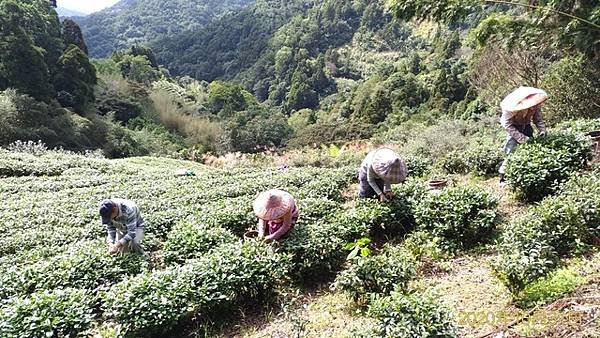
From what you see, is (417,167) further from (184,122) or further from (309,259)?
(184,122)

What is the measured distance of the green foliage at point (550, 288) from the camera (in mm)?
4121

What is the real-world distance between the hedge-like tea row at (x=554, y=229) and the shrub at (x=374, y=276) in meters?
0.94

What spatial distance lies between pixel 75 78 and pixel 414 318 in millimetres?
36831

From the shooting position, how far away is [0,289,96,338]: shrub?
4.80 m

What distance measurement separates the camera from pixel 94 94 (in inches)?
A: 1521

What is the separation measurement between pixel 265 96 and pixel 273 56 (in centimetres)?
1091

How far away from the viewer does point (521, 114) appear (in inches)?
272

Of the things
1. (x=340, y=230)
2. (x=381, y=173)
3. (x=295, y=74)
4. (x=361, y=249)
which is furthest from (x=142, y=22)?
(x=361, y=249)

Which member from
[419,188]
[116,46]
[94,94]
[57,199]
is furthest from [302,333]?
[116,46]

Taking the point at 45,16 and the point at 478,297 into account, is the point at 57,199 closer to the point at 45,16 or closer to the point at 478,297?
the point at 478,297

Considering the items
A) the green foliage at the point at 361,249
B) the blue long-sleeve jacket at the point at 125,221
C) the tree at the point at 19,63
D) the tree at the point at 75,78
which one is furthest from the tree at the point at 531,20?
the tree at the point at 75,78

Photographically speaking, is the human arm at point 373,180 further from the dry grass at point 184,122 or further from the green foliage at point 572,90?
the dry grass at point 184,122

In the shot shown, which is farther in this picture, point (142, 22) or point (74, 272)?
point (142, 22)

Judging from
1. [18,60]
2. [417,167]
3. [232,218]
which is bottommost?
[18,60]
